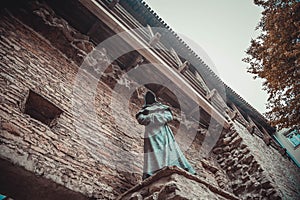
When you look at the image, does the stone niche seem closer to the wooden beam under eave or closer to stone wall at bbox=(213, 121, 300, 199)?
stone wall at bbox=(213, 121, 300, 199)

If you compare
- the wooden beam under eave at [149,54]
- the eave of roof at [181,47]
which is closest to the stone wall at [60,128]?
the wooden beam under eave at [149,54]

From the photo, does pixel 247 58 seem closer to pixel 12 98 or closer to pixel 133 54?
pixel 133 54

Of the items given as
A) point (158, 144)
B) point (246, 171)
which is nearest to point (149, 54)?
point (158, 144)

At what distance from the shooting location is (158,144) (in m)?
3.72

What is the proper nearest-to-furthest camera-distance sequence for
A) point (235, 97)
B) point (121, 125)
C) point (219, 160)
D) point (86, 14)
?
1. point (121, 125)
2. point (86, 14)
3. point (219, 160)
4. point (235, 97)

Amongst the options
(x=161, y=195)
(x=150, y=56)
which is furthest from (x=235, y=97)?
(x=161, y=195)

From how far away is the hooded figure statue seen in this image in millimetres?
3451

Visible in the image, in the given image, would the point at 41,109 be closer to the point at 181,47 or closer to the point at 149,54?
the point at 149,54

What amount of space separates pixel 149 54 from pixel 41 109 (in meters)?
2.75

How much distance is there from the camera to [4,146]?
2357 mm

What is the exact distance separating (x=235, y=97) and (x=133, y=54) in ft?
18.5

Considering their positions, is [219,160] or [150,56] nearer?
[150,56]

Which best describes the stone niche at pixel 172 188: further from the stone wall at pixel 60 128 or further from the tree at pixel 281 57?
the tree at pixel 281 57

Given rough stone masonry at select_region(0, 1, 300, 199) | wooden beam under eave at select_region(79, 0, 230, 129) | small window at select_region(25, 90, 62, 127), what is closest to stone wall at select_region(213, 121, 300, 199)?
rough stone masonry at select_region(0, 1, 300, 199)
